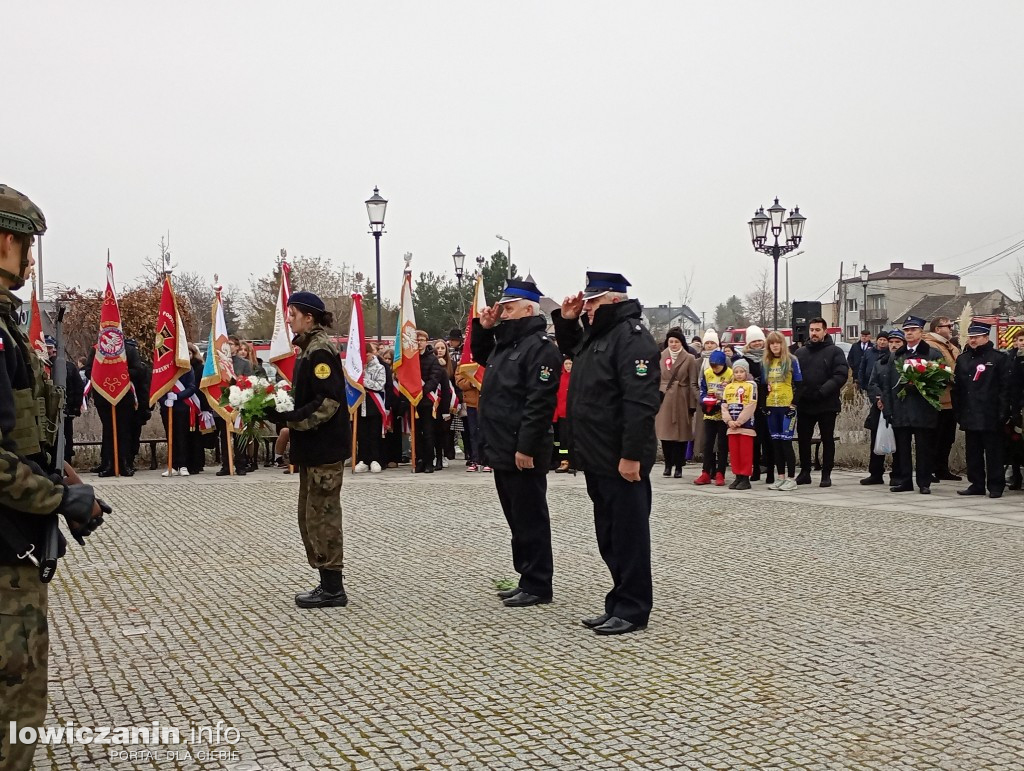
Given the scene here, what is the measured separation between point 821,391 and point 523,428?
24.9ft

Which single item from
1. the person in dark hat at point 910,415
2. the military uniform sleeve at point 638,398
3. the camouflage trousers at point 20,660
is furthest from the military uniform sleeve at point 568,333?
the person in dark hat at point 910,415

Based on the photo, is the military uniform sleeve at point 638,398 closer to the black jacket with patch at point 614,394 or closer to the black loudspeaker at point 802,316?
the black jacket with patch at point 614,394

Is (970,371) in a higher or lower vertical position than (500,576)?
higher

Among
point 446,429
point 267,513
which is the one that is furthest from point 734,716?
point 446,429

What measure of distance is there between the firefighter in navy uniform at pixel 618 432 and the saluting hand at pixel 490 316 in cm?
90

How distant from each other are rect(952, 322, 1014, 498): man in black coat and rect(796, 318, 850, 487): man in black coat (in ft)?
4.77

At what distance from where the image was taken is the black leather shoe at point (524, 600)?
7.46m

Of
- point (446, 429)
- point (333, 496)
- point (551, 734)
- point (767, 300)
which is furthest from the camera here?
point (767, 300)

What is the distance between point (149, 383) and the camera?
17812 millimetres

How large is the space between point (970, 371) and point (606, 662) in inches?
353

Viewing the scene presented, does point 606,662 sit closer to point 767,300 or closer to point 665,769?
point 665,769

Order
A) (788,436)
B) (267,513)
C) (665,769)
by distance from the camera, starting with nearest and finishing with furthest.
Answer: (665,769) → (267,513) → (788,436)

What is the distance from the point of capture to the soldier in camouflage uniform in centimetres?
353

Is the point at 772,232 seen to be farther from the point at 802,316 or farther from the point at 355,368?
the point at 355,368
